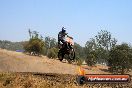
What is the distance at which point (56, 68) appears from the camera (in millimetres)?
69938

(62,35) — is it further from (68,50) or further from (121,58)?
(121,58)

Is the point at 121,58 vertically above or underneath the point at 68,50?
above

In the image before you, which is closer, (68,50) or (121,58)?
(68,50)

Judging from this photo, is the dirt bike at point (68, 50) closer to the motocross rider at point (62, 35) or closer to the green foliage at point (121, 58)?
the motocross rider at point (62, 35)

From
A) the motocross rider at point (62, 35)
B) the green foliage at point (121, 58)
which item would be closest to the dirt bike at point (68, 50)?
the motocross rider at point (62, 35)

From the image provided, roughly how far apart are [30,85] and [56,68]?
40.8 m

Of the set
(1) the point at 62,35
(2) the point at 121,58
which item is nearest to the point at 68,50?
(1) the point at 62,35

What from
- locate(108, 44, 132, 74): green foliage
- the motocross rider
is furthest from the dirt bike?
locate(108, 44, 132, 74): green foliage

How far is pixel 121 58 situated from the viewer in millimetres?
77688

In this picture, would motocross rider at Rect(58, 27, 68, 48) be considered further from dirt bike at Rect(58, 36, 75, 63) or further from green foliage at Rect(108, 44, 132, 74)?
green foliage at Rect(108, 44, 132, 74)

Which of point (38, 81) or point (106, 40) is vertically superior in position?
point (106, 40)

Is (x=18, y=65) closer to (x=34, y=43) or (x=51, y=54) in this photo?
(x=34, y=43)

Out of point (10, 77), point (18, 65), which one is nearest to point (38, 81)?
point (10, 77)

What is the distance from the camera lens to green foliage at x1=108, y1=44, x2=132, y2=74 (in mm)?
77562
